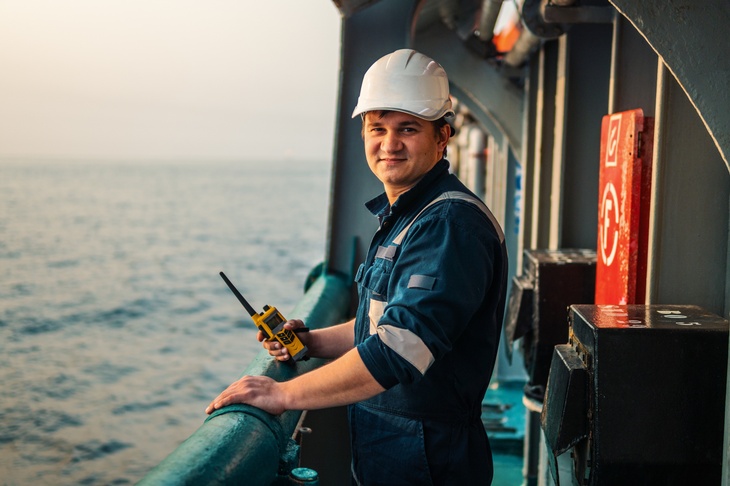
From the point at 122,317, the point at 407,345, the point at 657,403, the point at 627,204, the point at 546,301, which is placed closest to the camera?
the point at 407,345

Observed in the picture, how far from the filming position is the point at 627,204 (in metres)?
2.77

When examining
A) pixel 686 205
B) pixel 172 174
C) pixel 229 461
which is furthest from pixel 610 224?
pixel 172 174

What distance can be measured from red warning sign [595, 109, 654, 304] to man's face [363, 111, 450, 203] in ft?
2.44

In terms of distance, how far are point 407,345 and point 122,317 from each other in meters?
38.5

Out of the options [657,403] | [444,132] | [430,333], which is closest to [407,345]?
[430,333]

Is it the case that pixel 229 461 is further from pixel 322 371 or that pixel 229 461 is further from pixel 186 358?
pixel 186 358

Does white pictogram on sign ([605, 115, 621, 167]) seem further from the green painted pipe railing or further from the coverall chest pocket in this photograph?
the green painted pipe railing

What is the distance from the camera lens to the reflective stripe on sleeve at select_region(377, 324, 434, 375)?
1.92 m

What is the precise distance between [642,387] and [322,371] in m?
0.77

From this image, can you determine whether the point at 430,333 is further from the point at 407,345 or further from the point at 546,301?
the point at 546,301

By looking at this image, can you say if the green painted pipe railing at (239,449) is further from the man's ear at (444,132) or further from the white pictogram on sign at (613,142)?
the white pictogram on sign at (613,142)

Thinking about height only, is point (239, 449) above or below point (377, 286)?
below

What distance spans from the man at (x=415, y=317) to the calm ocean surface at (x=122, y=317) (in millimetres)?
16969

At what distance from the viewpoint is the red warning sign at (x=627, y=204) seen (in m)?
2.72
